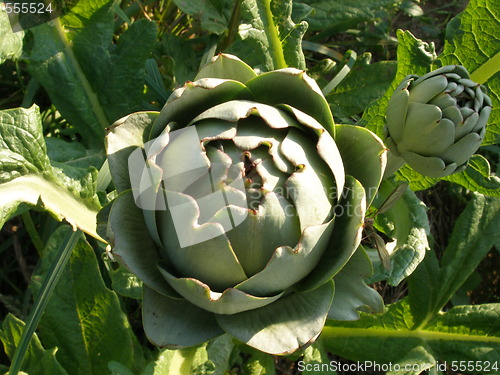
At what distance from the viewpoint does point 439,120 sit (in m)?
1.33

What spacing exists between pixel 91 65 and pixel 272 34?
580mm

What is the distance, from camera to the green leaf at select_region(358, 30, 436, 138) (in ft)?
5.55

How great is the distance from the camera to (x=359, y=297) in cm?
126

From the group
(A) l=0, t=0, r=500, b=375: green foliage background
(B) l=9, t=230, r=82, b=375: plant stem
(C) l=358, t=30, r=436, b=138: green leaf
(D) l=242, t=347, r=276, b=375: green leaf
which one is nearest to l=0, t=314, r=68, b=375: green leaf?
(A) l=0, t=0, r=500, b=375: green foliage background

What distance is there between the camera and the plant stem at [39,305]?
1402 mm

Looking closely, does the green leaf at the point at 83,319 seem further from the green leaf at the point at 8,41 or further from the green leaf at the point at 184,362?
the green leaf at the point at 8,41

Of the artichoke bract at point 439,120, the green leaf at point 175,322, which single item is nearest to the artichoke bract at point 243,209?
the green leaf at point 175,322

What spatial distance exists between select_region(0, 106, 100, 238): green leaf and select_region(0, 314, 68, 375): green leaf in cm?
33

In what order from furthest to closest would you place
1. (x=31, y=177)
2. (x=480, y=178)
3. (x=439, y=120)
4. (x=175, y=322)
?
(x=480, y=178), (x=31, y=177), (x=439, y=120), (x=175, y=322)

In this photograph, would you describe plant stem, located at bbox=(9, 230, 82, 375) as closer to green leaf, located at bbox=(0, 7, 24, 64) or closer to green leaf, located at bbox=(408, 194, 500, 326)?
green leaf, located at bbox=(0, 7, 24, 64)

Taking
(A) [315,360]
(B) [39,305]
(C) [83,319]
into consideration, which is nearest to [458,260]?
(A) [315,360]

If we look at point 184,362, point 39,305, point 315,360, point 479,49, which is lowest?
point 315,360

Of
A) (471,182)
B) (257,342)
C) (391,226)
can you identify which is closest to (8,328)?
(257,342)

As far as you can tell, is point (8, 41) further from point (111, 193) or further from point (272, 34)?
point (272, 34)
